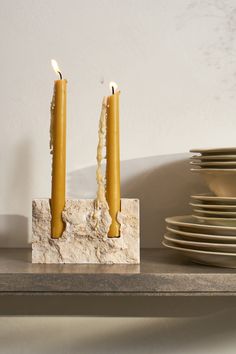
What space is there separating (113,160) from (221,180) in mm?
143

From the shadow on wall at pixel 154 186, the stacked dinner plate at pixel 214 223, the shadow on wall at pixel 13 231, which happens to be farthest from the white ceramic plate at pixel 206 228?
the shadow on wall at pixel 13 231

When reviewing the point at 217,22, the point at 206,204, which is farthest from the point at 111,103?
the point at 217,22

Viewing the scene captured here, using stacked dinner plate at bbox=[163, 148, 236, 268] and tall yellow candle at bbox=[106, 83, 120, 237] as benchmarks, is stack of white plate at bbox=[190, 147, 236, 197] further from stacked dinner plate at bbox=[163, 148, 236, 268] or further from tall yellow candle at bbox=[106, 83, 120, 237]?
tall yellow candle at bbox=[106, 83, 120, 237]

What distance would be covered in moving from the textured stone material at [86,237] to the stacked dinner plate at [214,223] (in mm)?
56

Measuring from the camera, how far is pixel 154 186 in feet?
2.68

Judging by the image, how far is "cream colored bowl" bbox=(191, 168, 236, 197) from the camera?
649mm

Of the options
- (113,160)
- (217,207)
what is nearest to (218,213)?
(217,207)

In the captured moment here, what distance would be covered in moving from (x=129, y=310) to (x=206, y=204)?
24 centimetres

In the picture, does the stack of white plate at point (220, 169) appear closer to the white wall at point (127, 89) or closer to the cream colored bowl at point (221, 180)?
the cream colored bowl at point (221, 180)

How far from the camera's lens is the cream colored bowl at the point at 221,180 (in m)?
→ 0.65

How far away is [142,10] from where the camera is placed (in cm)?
82

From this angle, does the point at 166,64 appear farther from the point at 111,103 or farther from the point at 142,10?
the point at 111,103

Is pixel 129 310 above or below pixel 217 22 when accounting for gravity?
below

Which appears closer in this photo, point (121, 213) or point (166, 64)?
point (121, 213)
